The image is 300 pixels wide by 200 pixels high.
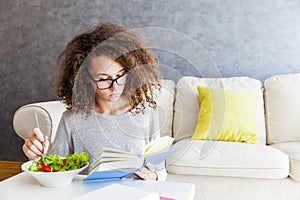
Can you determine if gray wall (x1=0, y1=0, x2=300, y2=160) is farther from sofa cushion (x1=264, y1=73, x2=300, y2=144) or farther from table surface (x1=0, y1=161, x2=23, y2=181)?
sofa cushion (x1=264, y1=73, x2=300, y2=144)

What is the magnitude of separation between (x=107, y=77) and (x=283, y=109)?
1.79 meters

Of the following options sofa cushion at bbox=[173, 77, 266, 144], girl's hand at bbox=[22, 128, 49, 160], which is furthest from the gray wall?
girl's hand at bbox=[22, 128, 49, 160]

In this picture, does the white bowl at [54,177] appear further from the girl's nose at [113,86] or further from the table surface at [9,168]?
the table surface at [9,168]

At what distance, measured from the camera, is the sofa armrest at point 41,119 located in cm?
219

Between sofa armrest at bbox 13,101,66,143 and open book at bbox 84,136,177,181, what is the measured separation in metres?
1.22

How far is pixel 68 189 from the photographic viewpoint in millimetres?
985

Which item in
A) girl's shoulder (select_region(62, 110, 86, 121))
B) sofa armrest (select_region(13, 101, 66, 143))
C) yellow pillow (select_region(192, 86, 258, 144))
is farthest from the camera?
yellow pillow (select_region(192, 86, 258, 144))

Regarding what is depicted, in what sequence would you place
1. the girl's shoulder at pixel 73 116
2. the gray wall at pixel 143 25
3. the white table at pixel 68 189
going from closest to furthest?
the white table at pixel 68 189
the girl's shoulder at pixel 73 116
the gray wall at pixel 143 25

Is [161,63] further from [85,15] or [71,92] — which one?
[85,15]

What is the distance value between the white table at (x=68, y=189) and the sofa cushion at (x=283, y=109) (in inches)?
67.6

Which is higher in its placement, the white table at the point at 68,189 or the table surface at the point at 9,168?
the white table at the point at 68,189

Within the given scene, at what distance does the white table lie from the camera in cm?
94

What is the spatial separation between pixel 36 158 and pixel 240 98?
5.40 ft

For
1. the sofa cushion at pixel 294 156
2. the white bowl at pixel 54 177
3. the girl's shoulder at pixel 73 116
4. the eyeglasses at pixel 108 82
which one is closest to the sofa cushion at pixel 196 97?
the sofa cushion at pixel 294 156
